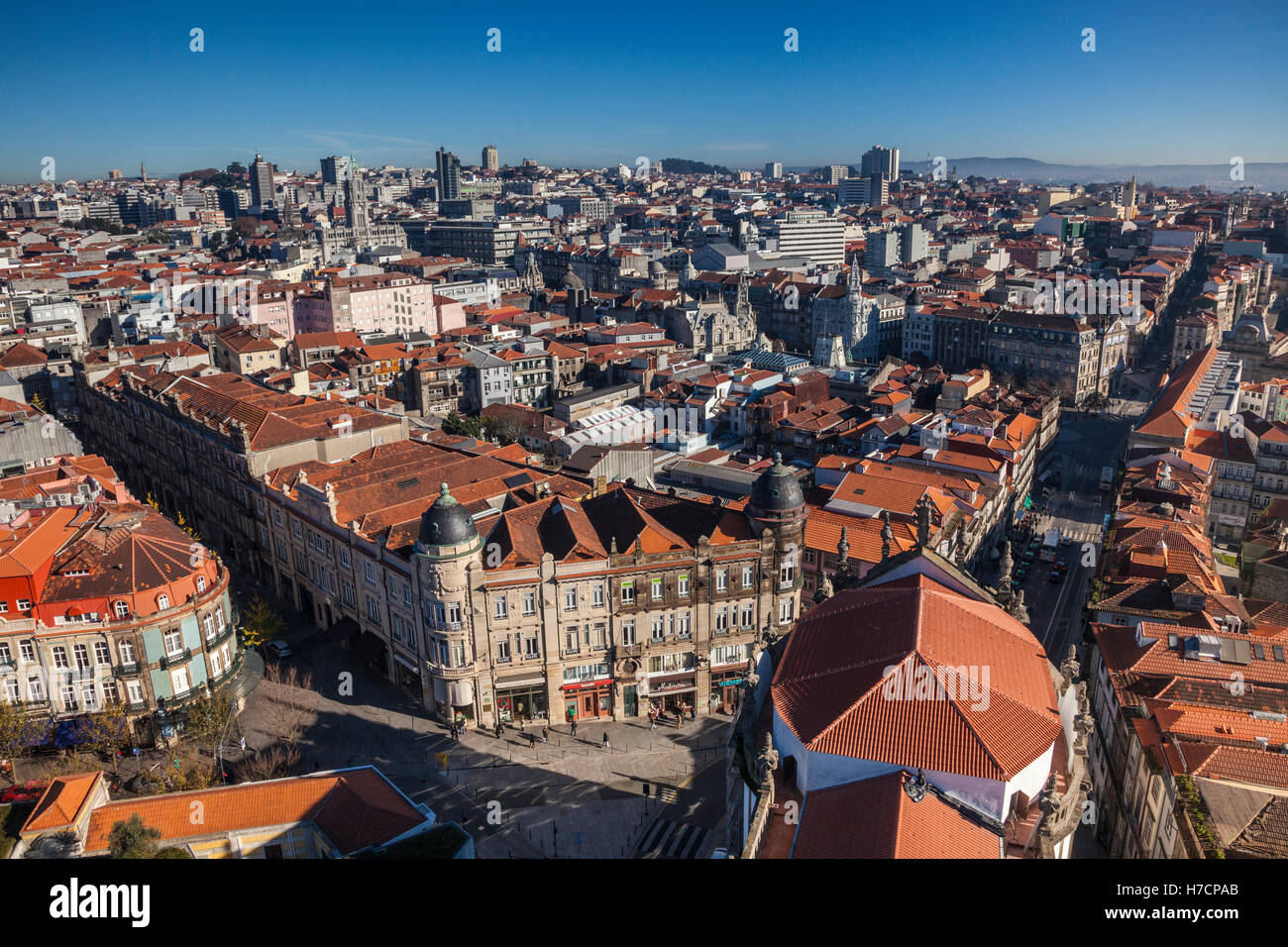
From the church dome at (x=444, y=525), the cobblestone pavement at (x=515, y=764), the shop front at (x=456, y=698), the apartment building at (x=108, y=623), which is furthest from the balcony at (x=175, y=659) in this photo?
the church dome at (x=444, y=525)

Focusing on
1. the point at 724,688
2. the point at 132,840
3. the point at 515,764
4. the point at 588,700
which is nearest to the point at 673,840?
the point at 515,764

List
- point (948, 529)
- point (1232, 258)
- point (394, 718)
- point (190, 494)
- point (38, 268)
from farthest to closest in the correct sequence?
point (1232, 258) → point (38, 268) → point (190, 494) → point (948, 529) → point (394, 718)

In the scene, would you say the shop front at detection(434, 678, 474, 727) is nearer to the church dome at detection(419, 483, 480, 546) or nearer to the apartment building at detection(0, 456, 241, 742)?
the church dome at detection(419, 483, 480, 546)

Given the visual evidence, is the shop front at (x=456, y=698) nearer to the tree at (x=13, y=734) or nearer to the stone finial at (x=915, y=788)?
the tree at (x=13, y=734)

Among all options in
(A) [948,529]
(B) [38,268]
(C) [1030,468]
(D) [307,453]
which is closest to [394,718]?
(D) [307,453]

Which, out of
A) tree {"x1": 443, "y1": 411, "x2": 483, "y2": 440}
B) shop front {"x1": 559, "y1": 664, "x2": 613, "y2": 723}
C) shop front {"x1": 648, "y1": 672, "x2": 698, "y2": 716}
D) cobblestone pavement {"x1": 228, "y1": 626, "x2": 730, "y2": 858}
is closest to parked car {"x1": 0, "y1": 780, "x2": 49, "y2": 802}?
cobblestone pavement {"x1": 228, "y1": 626, "x2": 730, "y2": 858}
